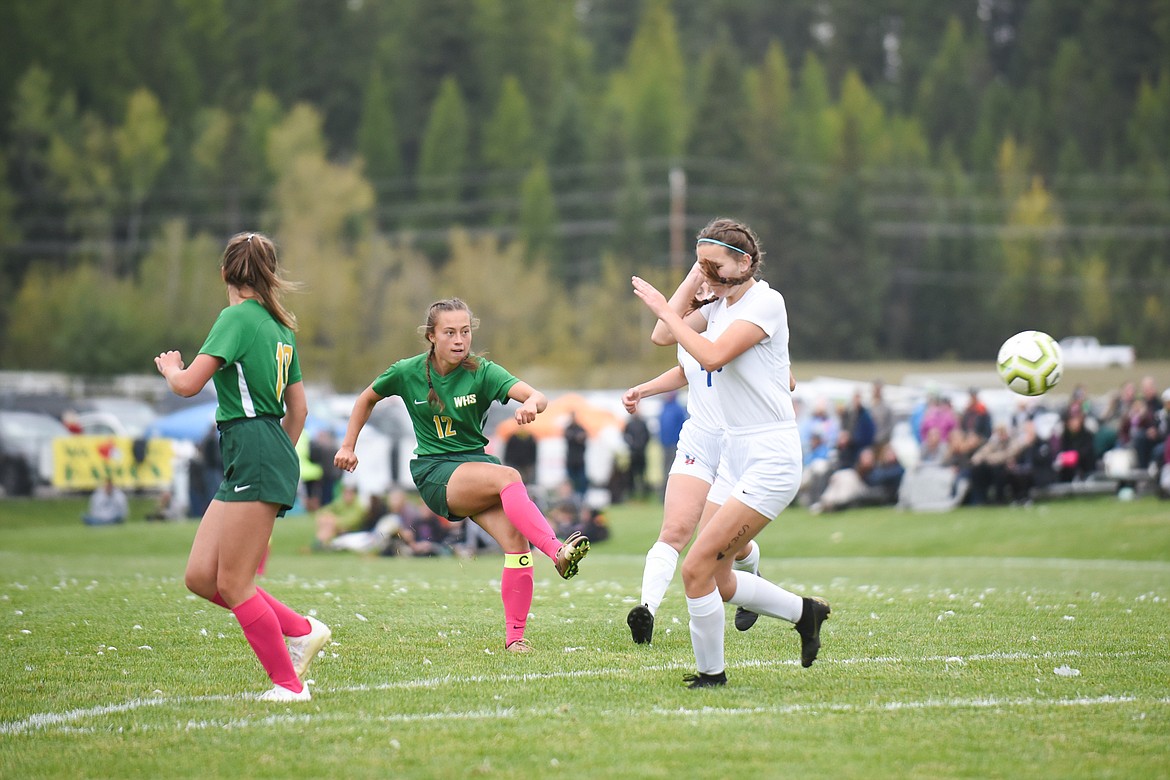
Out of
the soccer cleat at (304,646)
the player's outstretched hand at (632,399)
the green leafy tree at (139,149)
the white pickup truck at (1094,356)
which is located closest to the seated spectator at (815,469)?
the player's outstretched hand at (632,399)

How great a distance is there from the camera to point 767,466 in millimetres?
7672

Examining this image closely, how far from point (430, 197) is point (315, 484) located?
78.1m

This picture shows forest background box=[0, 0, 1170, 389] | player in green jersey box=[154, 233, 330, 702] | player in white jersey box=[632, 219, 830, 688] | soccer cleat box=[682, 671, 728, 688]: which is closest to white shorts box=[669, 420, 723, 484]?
player in white jersey box=[632, 219, 830, 688]

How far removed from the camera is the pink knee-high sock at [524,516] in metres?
8.82

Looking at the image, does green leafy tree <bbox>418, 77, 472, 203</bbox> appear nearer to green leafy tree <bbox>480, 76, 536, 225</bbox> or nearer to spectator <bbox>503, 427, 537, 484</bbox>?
green leafy tree <bbox>480, 76, 536, 225</bbox>

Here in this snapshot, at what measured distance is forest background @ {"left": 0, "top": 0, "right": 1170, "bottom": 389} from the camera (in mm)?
73375

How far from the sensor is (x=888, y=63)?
138000 millimetres

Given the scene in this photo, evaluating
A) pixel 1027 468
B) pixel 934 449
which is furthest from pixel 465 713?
pixel 934 449

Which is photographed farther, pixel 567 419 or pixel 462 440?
pixel 567 419

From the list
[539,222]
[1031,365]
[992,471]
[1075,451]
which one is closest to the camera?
[1031,365]

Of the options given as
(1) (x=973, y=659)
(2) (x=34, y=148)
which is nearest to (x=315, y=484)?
(1) (x=973, y=659)

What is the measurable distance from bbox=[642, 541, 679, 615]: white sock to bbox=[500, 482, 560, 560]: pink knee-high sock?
0.76 meters

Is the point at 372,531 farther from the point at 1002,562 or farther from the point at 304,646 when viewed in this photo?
the point at 304,646

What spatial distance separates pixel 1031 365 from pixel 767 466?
6.08m
